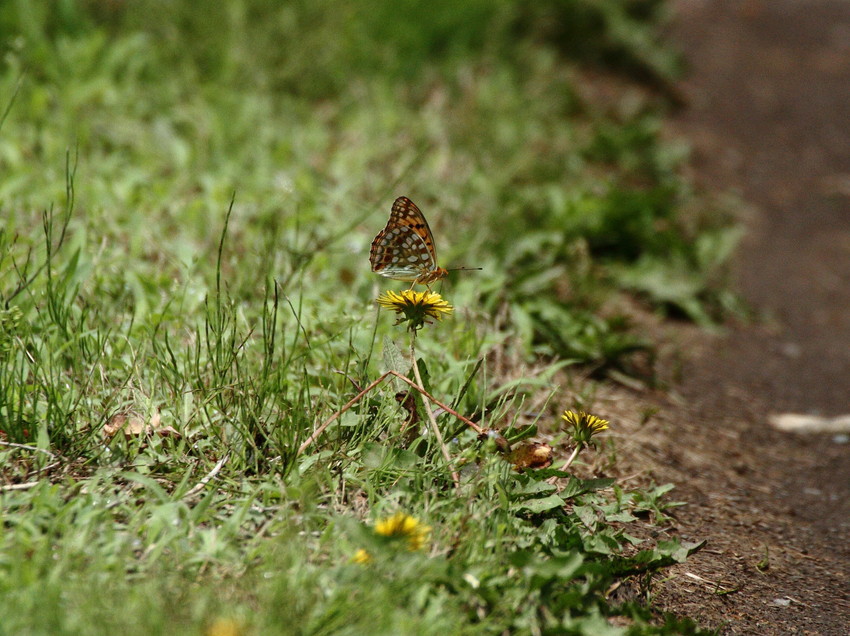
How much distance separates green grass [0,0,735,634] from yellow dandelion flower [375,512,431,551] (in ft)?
0.14

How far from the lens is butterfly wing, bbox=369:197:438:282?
2.30m

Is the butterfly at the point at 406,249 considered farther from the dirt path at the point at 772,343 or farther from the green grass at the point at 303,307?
the dirt path at the point at 772,343

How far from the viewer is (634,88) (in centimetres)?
698

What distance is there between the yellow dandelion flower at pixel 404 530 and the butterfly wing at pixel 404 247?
0.81 m

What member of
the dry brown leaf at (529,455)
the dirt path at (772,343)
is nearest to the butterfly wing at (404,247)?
the dry brown leaf at (529,455)

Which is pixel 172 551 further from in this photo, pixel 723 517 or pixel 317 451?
pixel 723 517

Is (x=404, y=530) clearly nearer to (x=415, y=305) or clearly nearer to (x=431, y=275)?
(x=415, y=305)

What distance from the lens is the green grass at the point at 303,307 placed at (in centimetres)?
174

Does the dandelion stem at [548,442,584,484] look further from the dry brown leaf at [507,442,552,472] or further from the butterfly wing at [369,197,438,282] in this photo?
the butterfly wing at [369,197,438,282]

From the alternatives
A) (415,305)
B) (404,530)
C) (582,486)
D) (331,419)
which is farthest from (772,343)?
(404,530)

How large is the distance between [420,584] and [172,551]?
1.72ft

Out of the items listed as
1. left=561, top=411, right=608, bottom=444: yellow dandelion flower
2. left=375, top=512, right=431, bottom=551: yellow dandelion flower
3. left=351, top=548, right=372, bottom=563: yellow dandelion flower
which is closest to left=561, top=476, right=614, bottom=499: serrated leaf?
left=561, top=411, right=608, bottom=444: yellow dandelion flower

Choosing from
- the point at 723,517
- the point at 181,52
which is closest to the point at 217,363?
the point at 723,517

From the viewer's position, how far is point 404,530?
1746 millimetres
